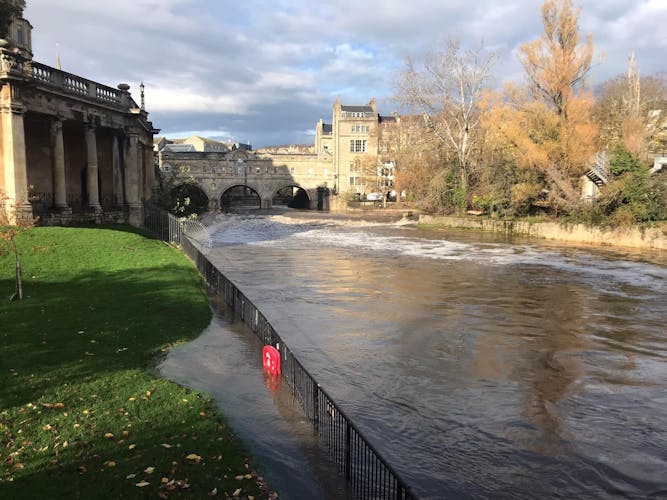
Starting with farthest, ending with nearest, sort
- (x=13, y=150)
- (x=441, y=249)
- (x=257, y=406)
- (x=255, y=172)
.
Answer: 1. (x=255, y=172)
2. (x=441, y=249)
3. (x=13, y=150)
4. (x=257, y=406)

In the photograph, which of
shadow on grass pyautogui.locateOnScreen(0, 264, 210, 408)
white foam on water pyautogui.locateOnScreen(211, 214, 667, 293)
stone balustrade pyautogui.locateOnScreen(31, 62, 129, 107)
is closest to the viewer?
shadow on grass pyautogui.locateOnScreen(0, 264, 210, 408)

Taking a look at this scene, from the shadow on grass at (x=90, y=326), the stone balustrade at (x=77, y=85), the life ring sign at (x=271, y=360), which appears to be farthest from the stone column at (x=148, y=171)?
the life ring sign at (x=271, y=360)

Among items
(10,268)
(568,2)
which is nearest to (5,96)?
(10,268)

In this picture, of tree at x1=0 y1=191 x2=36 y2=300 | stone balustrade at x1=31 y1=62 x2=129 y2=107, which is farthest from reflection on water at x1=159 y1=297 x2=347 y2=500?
stone balustrade at x1=31 y1=62 x2=129 y2=107

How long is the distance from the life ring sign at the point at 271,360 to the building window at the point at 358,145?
265 feet

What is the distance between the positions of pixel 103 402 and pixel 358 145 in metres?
84.1

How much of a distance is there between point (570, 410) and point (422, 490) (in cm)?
→ 407

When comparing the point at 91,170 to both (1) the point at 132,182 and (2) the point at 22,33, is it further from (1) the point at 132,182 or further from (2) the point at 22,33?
(2) the point at 22,33

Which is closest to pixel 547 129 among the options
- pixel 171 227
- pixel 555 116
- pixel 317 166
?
pixel 555 116

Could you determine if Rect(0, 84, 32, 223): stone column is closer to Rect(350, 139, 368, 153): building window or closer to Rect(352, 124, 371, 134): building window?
Rect(350, 139, 368, 153): building window

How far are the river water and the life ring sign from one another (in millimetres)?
1038

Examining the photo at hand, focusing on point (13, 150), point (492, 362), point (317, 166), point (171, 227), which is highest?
point (317, 166)

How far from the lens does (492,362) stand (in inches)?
488

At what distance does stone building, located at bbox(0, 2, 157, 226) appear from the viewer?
22.4 meters
